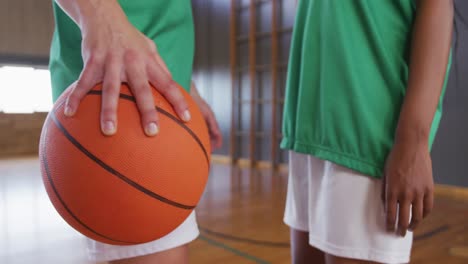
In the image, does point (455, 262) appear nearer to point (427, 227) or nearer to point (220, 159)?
point (427, 227)

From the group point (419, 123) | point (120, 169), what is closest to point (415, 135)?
point (419, 123)

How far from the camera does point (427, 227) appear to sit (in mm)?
2533

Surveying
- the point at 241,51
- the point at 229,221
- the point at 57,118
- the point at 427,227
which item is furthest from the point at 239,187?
the point at 57,118

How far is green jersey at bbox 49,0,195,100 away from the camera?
2.78 feet

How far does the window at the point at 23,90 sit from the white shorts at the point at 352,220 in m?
7.29

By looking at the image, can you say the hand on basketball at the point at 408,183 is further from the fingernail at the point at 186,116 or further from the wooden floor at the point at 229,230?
the wooden floor at the point at 229,230

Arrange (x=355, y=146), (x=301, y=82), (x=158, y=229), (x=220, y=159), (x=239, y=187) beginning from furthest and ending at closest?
(x=220, y=159), (x=239, y=187), (x=301, y=82), (x=355, y=146), (x=158, y=229)

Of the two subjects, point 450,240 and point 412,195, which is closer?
point 412,195

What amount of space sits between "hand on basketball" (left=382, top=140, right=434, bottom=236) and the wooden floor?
1.26 m

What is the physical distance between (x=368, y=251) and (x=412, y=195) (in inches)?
6.3

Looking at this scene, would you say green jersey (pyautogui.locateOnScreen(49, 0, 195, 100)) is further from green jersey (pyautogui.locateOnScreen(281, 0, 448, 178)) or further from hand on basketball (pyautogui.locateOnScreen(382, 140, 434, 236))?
hand on basketball (pyautogui.locateOnScreen(382, 140, 434, 236))

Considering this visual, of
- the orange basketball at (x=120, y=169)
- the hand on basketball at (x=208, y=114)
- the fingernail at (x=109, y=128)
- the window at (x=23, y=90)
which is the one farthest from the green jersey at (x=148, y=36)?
the window at (x=23, y=90)

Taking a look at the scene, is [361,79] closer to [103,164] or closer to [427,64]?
[427,64]

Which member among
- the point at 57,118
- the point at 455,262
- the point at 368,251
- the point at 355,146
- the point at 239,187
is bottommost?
the point at 239,187
